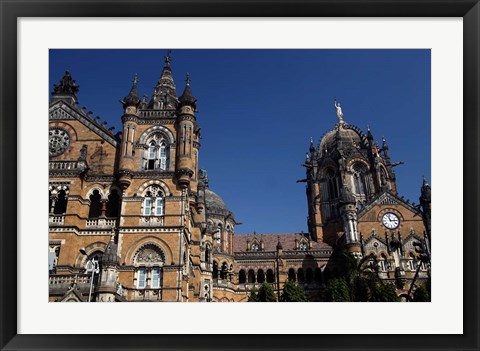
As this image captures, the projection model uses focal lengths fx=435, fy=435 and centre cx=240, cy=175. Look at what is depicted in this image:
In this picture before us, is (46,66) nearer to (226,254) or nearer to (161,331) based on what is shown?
(161,331)

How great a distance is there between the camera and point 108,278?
21.5 meters

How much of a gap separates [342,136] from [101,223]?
1638 inches

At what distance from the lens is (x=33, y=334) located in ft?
28.5

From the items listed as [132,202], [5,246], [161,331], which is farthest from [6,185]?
[132,202]

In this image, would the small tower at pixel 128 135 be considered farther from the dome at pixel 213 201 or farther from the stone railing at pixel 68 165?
the dome at pixel 213 201

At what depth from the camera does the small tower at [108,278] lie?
2074 cm

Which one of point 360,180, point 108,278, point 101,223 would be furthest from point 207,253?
point 360,180

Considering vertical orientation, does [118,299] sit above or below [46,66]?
below

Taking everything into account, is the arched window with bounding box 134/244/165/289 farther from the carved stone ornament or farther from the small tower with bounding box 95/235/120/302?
the small tower with bounding box 95/235/120/302

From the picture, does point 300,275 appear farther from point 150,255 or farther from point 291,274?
point 150,255

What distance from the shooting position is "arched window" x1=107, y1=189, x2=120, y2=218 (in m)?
28.3

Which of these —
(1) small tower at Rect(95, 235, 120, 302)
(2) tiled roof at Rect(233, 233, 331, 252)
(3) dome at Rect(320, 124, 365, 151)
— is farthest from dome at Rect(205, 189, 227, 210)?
(1) small tower at Rect(95, 235, 120, 302)

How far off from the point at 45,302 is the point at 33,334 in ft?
2.72
